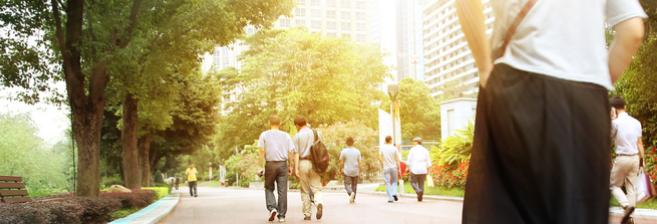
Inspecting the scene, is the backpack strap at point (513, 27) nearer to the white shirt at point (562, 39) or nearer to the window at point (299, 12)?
the white shirt at point (562, 39)

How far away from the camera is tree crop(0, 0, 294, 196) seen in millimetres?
11898

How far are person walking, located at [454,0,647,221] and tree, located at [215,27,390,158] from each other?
24.5 m

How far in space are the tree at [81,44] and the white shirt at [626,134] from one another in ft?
29.7

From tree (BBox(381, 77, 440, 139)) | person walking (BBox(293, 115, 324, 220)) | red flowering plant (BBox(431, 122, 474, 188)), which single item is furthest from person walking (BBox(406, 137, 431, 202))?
tree (BBox(381, 77, 440, 139))

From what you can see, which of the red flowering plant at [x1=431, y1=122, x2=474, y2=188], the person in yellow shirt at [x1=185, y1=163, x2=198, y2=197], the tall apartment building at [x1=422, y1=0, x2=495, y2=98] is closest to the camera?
the red flowering plant at [x1=431, y1=122, x2=474, y2=188]

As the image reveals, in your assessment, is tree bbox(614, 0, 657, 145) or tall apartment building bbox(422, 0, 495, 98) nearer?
tree bbox(614, 0, 657, 145)

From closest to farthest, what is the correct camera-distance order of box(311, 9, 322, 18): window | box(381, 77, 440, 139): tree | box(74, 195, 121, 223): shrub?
box(74, 195, 121, 223): shrub < box(311, 9, 322, 18): window < box(381, 77, 440, 139): tree

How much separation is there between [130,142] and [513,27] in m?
20.7

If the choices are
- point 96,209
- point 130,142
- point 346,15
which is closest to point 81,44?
point 96,209

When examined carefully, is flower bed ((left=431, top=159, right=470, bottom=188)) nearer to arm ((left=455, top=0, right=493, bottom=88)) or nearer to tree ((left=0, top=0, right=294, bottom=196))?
tree ((left=0, top=0, right=294, bottom=196))

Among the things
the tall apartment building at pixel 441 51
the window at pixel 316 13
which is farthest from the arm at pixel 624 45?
the tall apartment building at pixel 441 51

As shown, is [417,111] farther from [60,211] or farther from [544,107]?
[544,107]

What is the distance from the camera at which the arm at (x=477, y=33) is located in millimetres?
1656

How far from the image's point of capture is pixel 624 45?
1.68m
